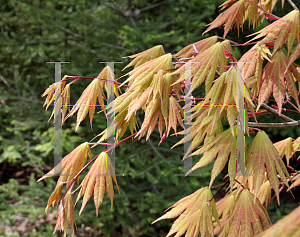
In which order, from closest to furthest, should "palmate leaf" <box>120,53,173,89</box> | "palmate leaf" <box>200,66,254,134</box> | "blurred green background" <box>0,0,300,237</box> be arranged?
"palmate leaf" <box>200,66,254,134</box>, "palmate leaf" <box>120,53,173,89</box>, "blurred green background" <box>0,0,300,237</box>

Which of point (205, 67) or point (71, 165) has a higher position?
point (205, 67)

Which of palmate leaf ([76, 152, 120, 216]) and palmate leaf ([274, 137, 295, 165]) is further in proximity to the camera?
palmate leaf ([274, 137, 295, 165])

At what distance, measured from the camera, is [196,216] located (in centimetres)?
80

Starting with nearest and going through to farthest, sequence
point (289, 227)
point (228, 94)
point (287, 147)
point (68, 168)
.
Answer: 1. point (289, 227)
2. point (228, 94)
3. point (68, 168)
4. point (287, 147)

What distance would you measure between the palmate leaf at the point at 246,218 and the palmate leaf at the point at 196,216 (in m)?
0.07

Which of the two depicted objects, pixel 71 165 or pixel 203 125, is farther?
pixel 71 165

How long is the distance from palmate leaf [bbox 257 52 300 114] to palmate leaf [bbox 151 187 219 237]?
0.36 meters

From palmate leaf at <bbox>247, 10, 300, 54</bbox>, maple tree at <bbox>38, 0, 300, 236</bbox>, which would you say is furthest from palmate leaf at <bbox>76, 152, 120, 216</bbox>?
palmate leaf at <bbox>247, 10, 300, 54</bbox>

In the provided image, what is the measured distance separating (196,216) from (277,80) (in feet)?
1.57

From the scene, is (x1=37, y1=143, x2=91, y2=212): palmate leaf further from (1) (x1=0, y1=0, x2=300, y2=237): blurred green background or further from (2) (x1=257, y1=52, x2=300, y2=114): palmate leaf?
(1) (x1=0, y1=0, x2=300, y2=237): blurred green background

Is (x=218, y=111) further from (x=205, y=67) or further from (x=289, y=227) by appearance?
(x=289, y=227)

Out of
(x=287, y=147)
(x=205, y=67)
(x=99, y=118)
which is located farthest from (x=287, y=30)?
(x=99, y=118)

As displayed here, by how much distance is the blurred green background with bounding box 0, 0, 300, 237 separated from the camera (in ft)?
8.00

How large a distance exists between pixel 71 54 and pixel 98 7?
831 millimetres
